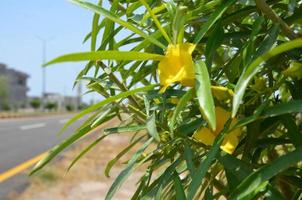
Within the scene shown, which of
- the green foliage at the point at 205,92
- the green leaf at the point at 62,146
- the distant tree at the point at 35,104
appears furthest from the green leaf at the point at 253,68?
the distant tree at the point at 35,104

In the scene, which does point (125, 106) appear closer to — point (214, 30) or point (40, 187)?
point (214, 30)

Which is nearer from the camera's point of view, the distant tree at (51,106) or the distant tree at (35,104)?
the distant tree at (51,106)

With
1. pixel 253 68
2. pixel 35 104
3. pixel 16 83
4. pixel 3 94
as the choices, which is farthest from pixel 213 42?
pixel 16 83

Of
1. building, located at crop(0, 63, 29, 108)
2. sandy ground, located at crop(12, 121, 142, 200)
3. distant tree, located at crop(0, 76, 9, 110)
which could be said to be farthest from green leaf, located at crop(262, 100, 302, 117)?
building, located at crop(0, 63, 29, 108)

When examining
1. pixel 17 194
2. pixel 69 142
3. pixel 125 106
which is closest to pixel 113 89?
pixel 125 106

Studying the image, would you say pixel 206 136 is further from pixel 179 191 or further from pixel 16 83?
pixel 16 83

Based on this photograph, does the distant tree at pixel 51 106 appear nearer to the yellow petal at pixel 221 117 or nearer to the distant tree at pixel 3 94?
the distant tree at pixel 3 94

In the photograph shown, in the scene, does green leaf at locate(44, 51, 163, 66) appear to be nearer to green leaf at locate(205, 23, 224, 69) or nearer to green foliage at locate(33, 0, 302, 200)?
green foliage at locate(33, 0, 302, 200)
